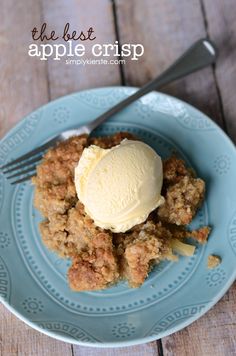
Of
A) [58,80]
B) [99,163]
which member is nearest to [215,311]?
[99,163]

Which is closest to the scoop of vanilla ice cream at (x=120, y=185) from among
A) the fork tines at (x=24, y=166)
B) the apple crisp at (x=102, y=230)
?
the apple crisp at (x=102, y=230)

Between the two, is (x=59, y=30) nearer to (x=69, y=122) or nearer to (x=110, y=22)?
(x=110, y=22)

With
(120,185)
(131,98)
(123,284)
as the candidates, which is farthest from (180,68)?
(123,284)

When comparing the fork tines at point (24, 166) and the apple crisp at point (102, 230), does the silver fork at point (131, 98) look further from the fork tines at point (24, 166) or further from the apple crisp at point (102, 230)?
the apple crisp at point (102, 230)

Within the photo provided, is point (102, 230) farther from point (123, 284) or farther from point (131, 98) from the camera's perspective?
point (131, 98)

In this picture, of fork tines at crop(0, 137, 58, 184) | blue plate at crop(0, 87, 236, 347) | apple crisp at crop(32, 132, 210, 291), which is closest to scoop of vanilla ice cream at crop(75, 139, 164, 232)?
apple crisp at crop(32, 132, 210, 291)
